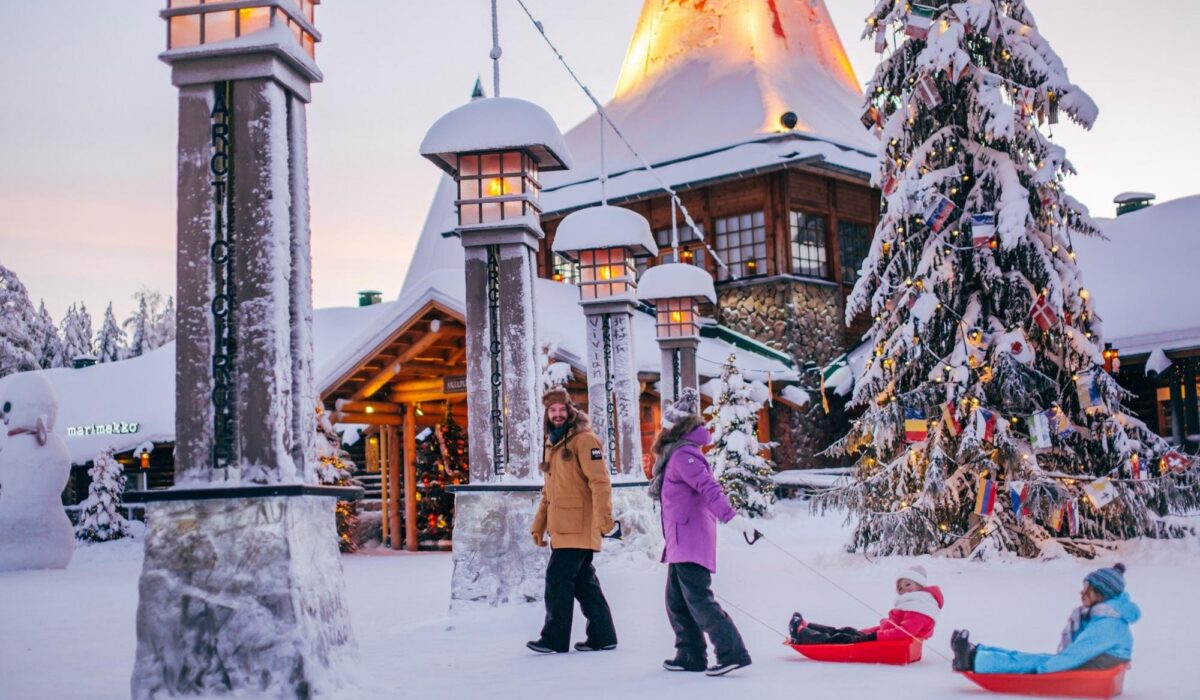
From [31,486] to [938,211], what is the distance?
1300 centimetres

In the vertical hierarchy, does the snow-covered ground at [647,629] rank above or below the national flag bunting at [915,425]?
below

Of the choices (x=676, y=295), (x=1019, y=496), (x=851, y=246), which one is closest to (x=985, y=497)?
(x=1019, y=496)

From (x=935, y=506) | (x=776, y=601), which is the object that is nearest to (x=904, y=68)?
(x=935, y=506)

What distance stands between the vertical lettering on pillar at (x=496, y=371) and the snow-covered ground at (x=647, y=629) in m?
1.42

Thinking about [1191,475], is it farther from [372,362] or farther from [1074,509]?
[372,362]

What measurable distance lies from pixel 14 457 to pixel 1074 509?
14.1m

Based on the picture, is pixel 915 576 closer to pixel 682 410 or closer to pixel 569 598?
pixel 682 410

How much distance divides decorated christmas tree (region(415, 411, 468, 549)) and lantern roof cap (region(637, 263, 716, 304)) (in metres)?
4.10

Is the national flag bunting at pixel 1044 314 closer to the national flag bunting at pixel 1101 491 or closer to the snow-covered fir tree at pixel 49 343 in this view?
the national flag bunting at pixel 1101 491

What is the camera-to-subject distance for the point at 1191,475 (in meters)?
12.3

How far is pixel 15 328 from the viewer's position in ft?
133

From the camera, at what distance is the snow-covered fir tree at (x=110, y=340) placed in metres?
56.3

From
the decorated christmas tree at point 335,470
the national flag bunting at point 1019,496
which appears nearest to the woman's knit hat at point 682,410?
the national flag bunting at point 1019,496

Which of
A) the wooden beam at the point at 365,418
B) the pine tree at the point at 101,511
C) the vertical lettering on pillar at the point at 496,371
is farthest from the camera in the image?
the pine tree at the point at 101,511
